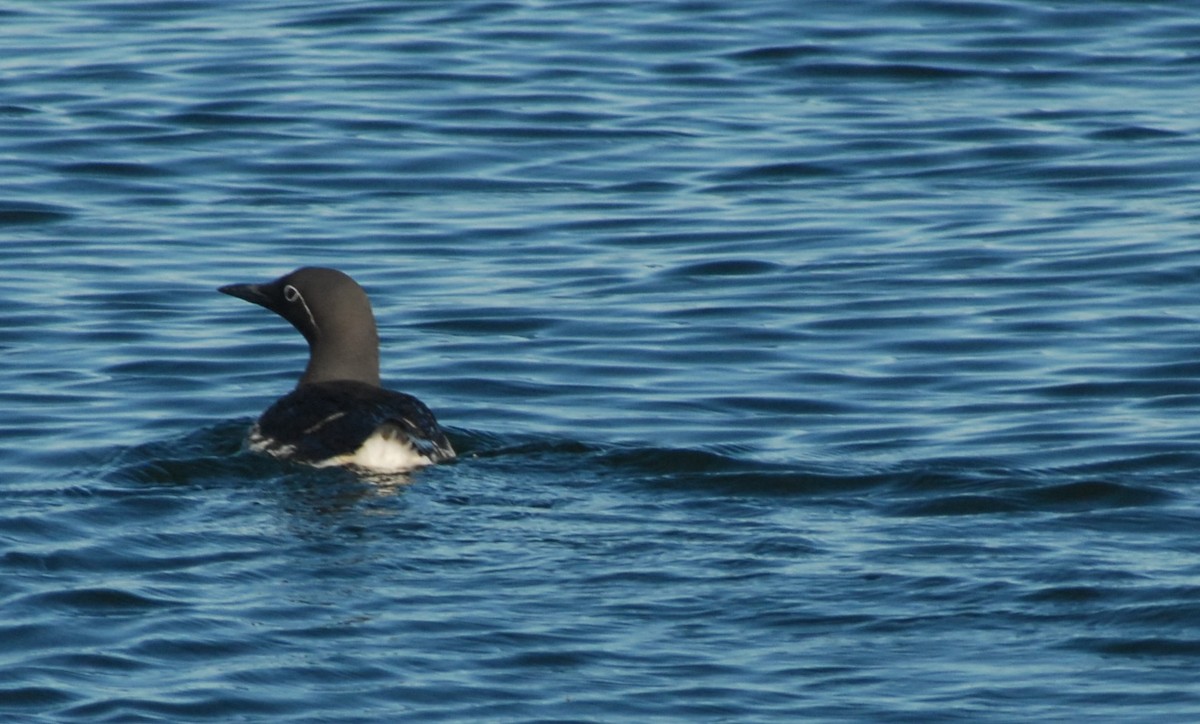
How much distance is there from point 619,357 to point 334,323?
2.01 metres

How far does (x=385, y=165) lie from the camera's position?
55.1 ft

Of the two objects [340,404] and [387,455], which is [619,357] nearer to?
[340,404]

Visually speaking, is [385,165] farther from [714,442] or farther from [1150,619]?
[1150,619]

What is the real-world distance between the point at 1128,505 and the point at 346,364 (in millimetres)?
3672

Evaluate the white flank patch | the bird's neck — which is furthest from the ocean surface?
the bird's neck

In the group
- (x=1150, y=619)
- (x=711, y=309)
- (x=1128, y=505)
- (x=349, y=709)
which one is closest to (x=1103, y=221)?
(x=711, y=309)

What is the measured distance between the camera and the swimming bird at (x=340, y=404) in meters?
10.0

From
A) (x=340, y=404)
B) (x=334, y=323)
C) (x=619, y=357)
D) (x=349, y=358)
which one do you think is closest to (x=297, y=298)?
(x=334, y=323)

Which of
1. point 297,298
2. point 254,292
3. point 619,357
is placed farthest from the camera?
point 619,357

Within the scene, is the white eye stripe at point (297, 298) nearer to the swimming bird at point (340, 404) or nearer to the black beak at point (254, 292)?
the swimming bird at point (340, 404)

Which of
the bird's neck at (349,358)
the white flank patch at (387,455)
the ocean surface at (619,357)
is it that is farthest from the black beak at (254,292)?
the white flank patch at (387,455)

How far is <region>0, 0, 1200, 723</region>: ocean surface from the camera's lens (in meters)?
7.70

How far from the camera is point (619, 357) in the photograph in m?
12.6

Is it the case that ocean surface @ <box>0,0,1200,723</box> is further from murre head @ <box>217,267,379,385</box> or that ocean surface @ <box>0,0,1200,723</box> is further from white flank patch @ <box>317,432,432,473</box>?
murre head @ <box>217,267,379,385</box>
